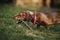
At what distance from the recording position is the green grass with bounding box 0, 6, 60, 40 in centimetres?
307

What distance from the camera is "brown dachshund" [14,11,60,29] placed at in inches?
126

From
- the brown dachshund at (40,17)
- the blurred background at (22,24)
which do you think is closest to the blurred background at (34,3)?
the blurred background at (22,24)

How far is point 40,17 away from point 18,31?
0.33m

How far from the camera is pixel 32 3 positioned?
3.28 meters

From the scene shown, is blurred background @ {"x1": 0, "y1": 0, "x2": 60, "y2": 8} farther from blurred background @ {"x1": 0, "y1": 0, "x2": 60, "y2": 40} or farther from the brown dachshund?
the brown dachshund

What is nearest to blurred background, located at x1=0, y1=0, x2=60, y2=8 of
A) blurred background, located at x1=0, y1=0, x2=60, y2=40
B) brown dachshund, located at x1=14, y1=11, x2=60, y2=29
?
blurred background, located at x1=0, y1=0, x2=60, y2=40

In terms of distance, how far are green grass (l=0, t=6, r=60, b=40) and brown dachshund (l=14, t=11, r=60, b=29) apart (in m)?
0.05

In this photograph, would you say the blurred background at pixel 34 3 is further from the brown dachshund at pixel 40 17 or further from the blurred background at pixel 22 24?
the brown dachshund at pixel 40 17

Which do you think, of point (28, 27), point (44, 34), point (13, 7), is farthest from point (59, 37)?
point (13, 7)

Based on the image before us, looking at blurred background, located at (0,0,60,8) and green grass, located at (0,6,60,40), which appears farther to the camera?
blurred background, located at (0,0,60,8)

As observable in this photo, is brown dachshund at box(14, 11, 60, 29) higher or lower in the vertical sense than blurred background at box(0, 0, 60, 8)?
lower

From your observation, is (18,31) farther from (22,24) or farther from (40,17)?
(40,17)

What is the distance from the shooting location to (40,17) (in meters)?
3.24

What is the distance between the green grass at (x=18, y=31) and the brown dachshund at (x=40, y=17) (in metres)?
0.05
